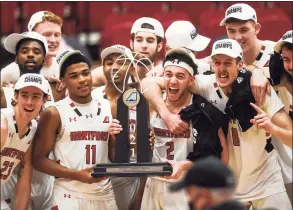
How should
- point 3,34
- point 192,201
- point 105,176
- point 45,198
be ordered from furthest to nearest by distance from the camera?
A: point 3,34, point 45,198, point 105,176, point 192,201

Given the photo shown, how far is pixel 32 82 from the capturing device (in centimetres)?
422

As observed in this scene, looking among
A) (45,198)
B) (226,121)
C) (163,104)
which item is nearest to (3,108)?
(45,198)

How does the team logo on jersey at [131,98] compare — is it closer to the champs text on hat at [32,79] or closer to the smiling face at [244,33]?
the champs text on hat at [32,79]

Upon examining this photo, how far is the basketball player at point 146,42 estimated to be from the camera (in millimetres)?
4590

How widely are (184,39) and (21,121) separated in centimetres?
101

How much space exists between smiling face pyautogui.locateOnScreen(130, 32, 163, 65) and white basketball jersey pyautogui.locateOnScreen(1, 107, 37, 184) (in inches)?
29.5

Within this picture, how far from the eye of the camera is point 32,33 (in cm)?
453

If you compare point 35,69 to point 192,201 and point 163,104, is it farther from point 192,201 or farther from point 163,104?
point 192,201

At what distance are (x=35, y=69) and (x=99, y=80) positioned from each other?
36 centimetres

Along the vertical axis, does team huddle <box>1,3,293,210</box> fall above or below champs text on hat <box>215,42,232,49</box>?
below

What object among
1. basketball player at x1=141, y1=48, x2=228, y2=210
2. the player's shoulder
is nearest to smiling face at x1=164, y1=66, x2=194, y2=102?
basketball player at x1=141, y1=48, x2=228, y2=210

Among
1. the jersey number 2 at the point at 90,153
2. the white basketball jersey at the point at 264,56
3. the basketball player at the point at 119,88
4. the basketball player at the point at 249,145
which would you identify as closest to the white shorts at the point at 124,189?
the basketball player at the point at 119,88

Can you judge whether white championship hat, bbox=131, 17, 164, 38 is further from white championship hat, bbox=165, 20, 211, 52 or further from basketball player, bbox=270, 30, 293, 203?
basketball player, bbox=270, 30, 293, 203

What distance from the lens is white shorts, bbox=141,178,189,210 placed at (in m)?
4.35
